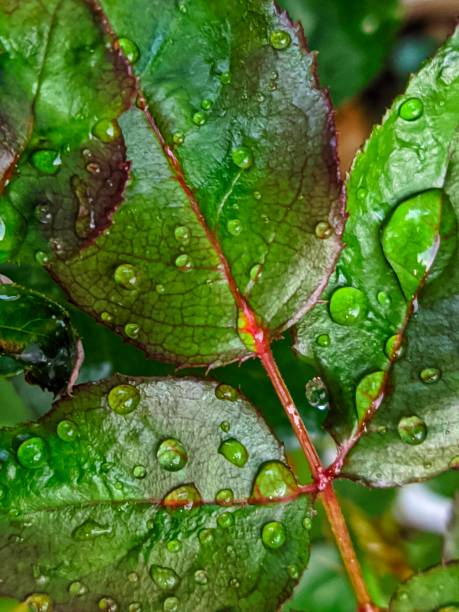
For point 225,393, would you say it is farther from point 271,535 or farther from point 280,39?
point 280,39

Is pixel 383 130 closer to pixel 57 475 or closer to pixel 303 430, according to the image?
pixel 303 430

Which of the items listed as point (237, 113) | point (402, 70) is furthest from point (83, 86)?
point (402, 70)

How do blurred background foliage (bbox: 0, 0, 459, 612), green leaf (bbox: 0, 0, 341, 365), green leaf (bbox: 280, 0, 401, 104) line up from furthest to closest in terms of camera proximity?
green leaf (bbox: 280, 0, 401, 104)
blurred background foliage (bbox: 0, 0, 459, 612)
green leaf (bbox: 0, 0, 341, 365)

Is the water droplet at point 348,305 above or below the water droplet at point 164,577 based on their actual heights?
above

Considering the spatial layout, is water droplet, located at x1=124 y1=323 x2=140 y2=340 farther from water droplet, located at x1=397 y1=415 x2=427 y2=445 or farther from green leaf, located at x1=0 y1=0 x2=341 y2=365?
water droplet, located at x1=397 y1=415 x2=427 y2=445

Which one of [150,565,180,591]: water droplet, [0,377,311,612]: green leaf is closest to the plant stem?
[0,377,311,612]: green leaf

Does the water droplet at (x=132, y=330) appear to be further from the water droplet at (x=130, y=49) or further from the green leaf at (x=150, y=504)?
the water droplet at (x=130, y=49)

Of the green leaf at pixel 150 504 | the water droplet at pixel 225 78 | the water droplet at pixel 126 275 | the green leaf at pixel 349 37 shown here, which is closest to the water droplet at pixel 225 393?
the green leaf at pixel 150 504
